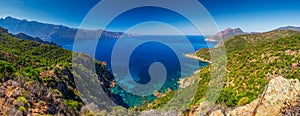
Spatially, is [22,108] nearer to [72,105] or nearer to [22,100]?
[22,100]

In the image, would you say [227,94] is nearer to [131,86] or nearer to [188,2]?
[188,2]

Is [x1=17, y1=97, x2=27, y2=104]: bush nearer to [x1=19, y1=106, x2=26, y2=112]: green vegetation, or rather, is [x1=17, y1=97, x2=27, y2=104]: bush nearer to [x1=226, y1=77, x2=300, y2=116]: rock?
[x1=19, y1=106, x2=26, y2=112]: green vegetation

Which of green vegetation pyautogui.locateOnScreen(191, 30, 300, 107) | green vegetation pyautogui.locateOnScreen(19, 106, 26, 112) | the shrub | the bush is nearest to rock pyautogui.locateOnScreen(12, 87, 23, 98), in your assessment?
the bush

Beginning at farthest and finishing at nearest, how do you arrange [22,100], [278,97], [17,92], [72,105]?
[72,105] → [17,92] → [22,100] → [278,97]

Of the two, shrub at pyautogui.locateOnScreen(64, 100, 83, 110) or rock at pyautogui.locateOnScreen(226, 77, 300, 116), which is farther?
shrub at pyautogui.locateOnScreen(64, 100, 83, 110)

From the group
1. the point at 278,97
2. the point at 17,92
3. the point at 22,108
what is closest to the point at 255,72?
the point at 278,97

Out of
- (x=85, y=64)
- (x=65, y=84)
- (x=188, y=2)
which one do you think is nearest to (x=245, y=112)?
(x=188, y=2)

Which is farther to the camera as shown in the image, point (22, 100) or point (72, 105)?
point (72, 105)

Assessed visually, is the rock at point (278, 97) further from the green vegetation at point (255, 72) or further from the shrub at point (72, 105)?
the shrub at point (72, 105)

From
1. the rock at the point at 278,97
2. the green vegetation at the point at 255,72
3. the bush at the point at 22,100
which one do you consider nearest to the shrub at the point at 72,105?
the bush at the point at 22,100

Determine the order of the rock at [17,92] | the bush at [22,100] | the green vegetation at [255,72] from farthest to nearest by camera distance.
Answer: the green vegetation at [255,72] → the rock at [17,92] → the bush at [22,100]

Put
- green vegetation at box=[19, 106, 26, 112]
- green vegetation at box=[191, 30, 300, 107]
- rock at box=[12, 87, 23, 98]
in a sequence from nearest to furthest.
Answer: green vegetation at box=[19, 106, 26, 112] < rock at box=[12, 87, 23, 98] < green vegetation at box=[191, 30, 300, 107]

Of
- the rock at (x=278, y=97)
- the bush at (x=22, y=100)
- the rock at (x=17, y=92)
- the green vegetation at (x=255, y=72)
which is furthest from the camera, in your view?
the green vegetation at (x=255, y=72)
